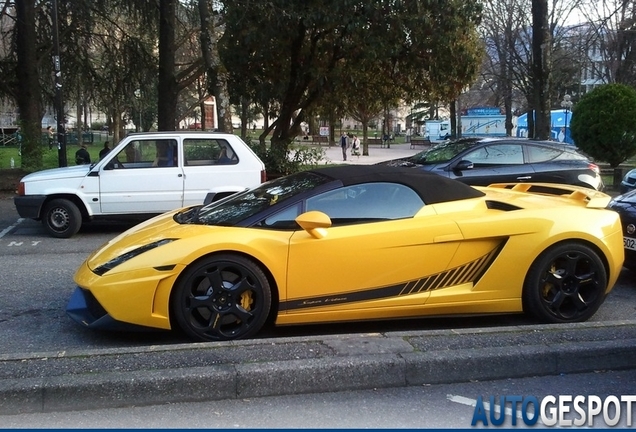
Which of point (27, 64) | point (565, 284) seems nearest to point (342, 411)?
point (565, 284)

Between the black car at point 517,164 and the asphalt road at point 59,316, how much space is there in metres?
4.02

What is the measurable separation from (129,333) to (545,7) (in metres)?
18.8

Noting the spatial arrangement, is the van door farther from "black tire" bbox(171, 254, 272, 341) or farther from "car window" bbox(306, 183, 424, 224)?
"black tire" bbox(171, 254, 272, 341)

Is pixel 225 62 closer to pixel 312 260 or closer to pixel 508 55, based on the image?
pixel 312 260

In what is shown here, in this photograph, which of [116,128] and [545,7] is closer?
[545,7]

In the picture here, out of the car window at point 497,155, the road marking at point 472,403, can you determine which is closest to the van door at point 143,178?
Answer: the car window at point 497,155

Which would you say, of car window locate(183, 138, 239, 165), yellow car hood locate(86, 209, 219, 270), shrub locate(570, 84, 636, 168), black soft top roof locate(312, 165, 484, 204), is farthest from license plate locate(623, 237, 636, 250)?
shrub locate(570, 84, 636, 168)

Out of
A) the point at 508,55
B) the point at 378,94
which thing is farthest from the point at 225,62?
the point at 508,55

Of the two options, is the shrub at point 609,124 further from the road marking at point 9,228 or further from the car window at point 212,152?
the road marking at point 9,228

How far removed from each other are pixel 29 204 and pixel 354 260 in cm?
697

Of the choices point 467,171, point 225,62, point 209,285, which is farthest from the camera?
point 225,62

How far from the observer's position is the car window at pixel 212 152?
34.5 ft

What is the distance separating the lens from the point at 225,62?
17703 mm

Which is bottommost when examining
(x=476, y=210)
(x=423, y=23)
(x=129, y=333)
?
(x=129, y=333)
